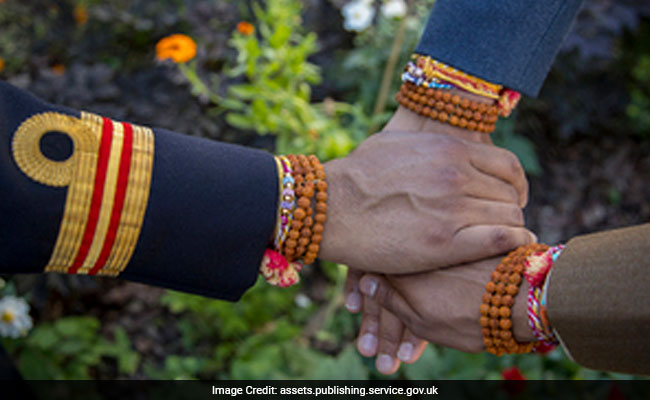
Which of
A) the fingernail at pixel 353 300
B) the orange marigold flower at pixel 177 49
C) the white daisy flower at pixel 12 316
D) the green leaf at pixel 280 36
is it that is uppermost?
the green leaf at pixel 280 36

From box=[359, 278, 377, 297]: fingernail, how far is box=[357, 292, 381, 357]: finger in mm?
86

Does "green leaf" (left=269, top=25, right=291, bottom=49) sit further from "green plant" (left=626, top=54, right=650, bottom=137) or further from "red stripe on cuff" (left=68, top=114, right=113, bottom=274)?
"green plant" (left=626, top=54, right=650, bottom=137)

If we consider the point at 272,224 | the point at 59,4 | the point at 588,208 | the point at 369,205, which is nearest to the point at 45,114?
the point at 272,224

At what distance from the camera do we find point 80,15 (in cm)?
243

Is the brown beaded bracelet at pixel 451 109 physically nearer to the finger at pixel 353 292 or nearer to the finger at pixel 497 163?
the finger at pixel 497 163

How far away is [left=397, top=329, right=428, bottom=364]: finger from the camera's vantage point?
146 centimetres

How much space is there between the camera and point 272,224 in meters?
1.18

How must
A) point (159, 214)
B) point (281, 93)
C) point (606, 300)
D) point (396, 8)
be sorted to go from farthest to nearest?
point (396, 8)
point (281, 93)
point (159, 214)
point (606, 300)

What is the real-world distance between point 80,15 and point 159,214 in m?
1.78

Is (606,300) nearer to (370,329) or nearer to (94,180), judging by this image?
(370,329)

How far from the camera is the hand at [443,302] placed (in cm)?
125

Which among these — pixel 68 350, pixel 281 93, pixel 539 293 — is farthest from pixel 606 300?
pixel 68 350
